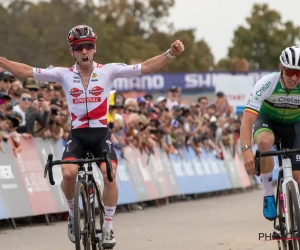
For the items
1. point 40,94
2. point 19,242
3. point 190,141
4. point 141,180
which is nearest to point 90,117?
point 19,242

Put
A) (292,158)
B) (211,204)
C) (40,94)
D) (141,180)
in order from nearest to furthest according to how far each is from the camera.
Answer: (292,158) < (40,94) < (141,180) < (211,204)

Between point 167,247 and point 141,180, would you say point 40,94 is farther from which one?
point 167,247

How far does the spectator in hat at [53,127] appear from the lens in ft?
55.6

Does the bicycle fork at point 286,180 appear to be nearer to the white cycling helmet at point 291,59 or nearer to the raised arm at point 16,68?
the white cycling helmet at point 291,59

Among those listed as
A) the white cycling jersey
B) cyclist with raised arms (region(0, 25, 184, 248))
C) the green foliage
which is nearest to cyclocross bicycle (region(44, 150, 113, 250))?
cyclist with raised arms (region(0, 25, 184, 248))

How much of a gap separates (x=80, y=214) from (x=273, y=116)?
2.27 meters

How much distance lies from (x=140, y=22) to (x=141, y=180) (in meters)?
71.3

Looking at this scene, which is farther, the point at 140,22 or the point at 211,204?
the point at 140,22

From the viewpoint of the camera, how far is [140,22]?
90.9 metres

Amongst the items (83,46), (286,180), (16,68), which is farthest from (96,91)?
(286,180)

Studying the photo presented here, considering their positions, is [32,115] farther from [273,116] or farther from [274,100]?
[274,100]

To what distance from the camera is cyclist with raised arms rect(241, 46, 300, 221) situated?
10062 millimetres

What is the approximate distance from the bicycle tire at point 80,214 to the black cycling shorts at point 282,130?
1.91 meters

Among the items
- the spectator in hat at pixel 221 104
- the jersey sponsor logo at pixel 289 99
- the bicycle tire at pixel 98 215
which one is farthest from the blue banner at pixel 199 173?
the jersey sponsor logo at pixel 289 99
